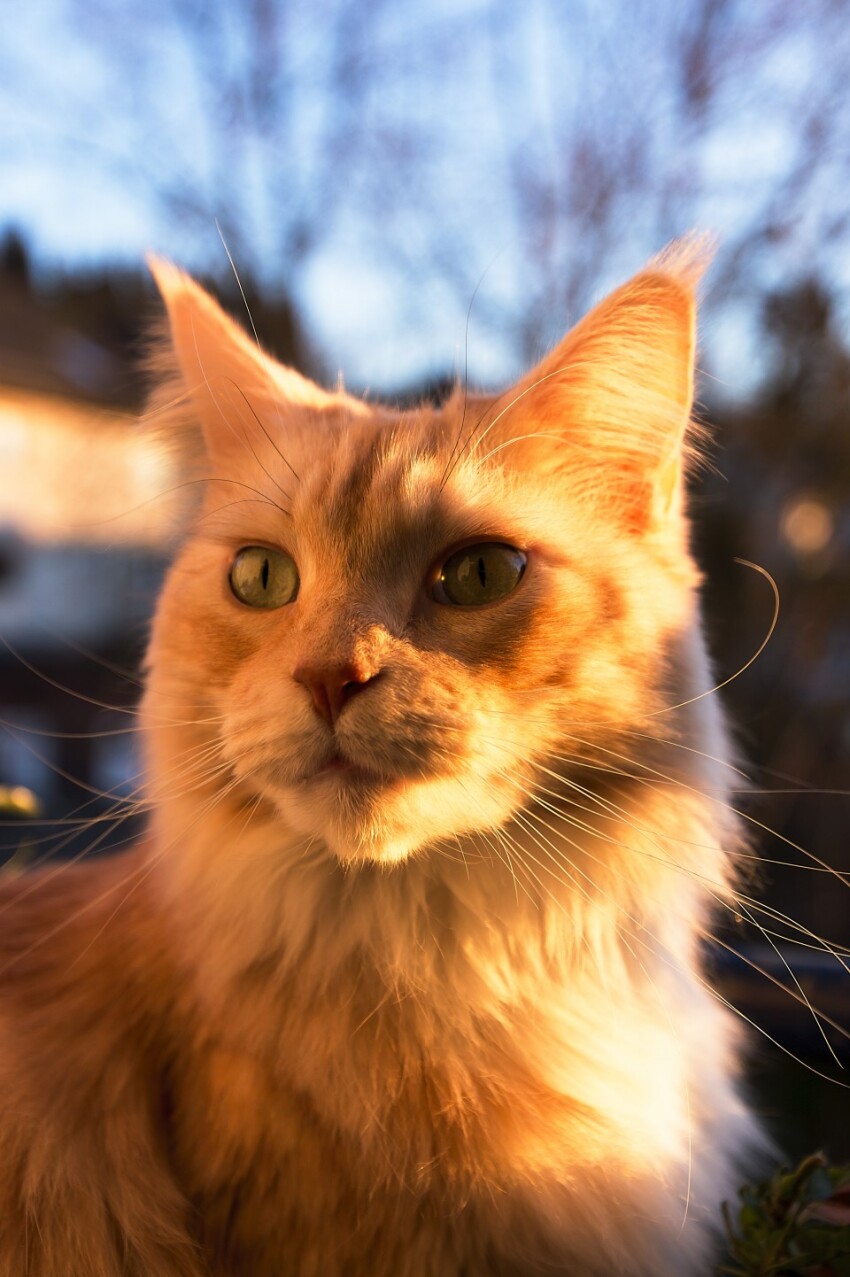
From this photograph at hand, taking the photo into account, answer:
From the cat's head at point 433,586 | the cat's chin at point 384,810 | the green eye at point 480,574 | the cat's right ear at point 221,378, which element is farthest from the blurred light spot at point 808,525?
the cat's chin at point 384,810

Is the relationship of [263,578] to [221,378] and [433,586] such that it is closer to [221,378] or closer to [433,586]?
[433,586]

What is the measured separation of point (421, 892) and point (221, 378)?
0.66 m

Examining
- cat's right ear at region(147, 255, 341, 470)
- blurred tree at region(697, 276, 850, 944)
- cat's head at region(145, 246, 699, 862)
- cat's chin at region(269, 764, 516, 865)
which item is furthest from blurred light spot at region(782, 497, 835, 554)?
cat's chin at region(269, 764, 516, 865)

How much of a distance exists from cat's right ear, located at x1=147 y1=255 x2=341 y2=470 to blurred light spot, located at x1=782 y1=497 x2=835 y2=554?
4.56ft

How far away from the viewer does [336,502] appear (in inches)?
38.1

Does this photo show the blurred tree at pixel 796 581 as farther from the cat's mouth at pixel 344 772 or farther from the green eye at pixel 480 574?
the cat's mouth at pixel 344 772

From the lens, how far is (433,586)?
930mm

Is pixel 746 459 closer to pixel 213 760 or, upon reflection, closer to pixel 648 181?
pixel 648 181

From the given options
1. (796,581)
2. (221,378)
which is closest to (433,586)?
(221,378)

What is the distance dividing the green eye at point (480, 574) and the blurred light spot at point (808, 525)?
1.50 meters

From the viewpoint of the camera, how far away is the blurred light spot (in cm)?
223

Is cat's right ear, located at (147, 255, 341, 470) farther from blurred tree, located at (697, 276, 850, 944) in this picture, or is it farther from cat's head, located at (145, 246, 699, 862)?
blurred tree, located at (697, 276, 850, 944)

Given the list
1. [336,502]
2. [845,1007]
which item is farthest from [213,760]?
[845,1007]

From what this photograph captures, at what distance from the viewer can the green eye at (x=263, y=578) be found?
1005 mm
